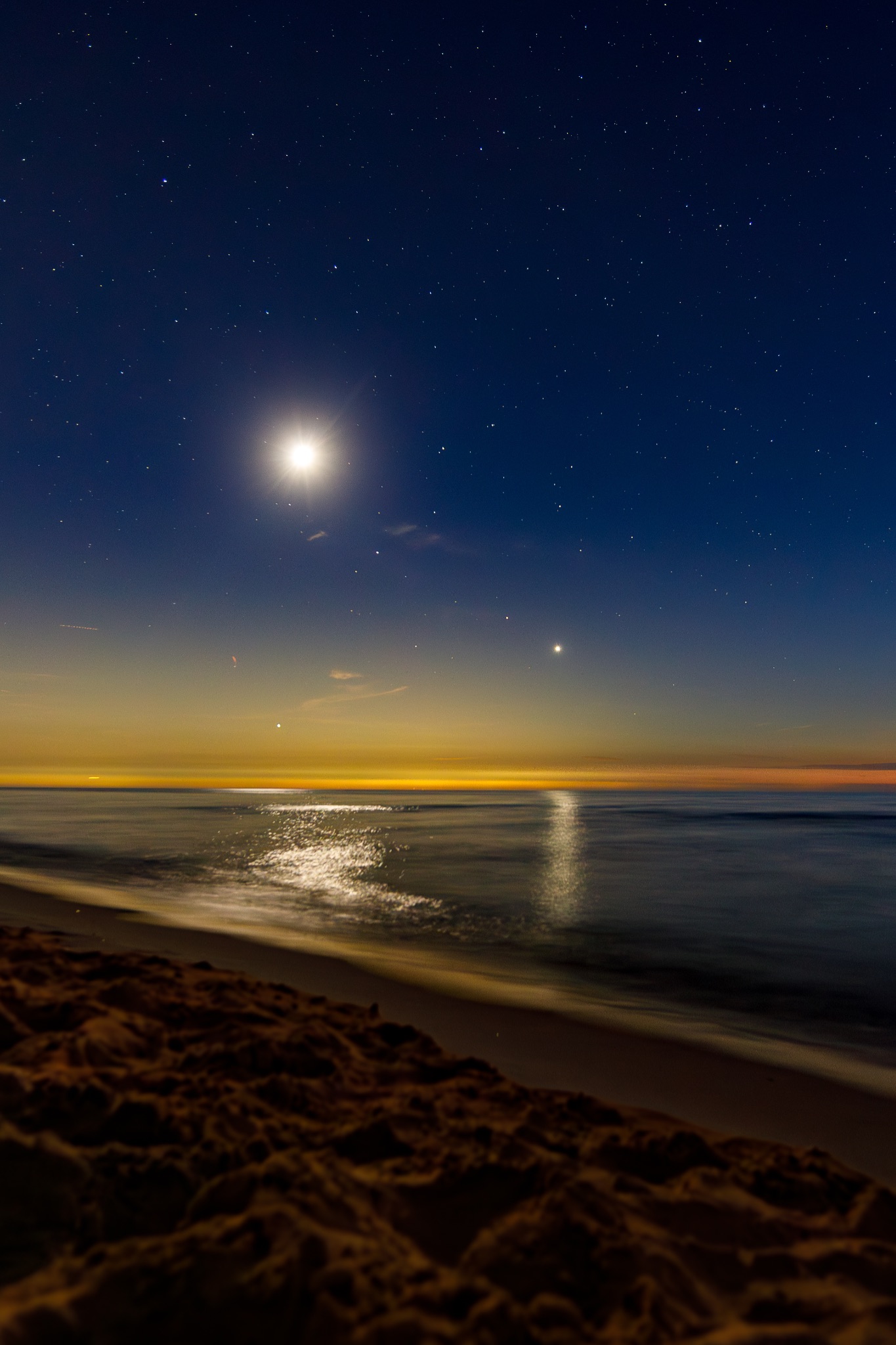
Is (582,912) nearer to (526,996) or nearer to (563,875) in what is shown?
(563,875)

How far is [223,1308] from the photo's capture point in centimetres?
229

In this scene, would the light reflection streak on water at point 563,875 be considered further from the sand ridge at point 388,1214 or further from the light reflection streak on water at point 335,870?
the sand ridge at point 388,1214

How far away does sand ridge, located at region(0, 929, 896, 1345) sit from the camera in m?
2.31

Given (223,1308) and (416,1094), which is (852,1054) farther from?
(223,1308)

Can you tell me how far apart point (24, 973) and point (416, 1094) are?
164 inches

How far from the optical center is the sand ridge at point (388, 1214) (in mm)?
2307

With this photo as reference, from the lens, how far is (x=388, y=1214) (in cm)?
280

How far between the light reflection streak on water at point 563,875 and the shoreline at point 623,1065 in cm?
604

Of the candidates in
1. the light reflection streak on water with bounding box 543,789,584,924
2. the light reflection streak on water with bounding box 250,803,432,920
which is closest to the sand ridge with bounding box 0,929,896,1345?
the light reflection streak on water with bounding box 250,803,432,920

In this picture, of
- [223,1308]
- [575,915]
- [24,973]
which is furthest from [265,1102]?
[575,915]

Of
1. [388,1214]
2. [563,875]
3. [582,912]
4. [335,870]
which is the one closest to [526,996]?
[388,1214]

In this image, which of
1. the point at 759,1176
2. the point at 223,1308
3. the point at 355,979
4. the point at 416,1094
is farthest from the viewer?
the point at 355,979

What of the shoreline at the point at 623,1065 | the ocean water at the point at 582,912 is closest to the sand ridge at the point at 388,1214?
the shoreline at the point at 623,1065

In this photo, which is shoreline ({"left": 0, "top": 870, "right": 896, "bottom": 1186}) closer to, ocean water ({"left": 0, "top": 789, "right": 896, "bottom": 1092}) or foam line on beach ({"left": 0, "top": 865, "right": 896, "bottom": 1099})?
foam line on beach ({"left": 0, "top": 865, "right": 896, "bottom": 1099})
